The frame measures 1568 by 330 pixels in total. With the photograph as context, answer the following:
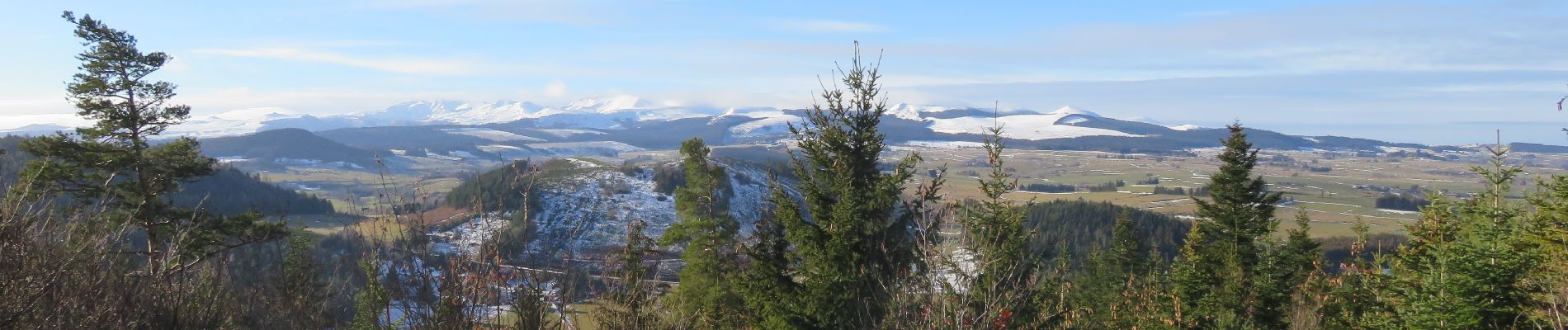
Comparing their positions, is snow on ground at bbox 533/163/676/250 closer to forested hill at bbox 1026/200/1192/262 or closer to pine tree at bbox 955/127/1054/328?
forested hill at bbox 1026/200/1192/262

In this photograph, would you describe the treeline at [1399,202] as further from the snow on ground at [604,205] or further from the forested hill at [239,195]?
the forested hill at [239,195]

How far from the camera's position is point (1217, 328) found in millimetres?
14203

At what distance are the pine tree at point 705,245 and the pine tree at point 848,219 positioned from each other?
11.6 feet

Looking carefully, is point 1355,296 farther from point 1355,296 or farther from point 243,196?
point 243,196

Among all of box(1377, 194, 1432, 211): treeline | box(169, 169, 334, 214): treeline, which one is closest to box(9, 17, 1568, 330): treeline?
box(169, 169, 334, 214): treeline

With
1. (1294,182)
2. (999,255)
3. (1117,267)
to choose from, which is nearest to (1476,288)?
(999,255)

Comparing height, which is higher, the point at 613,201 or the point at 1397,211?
the point at 613,201

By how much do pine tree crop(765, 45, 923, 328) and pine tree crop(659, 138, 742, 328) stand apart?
354 cm

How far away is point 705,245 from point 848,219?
20.9 ft

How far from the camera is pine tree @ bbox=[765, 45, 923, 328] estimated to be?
524 inches

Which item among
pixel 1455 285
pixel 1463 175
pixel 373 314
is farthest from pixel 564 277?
pixel 1463 175

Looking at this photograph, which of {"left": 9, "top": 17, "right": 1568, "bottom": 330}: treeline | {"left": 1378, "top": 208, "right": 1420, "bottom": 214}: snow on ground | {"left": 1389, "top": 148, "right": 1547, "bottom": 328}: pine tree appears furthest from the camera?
{"left": 1378, "top": 208, "right": 1420, "bottom": 214}: snow on ground

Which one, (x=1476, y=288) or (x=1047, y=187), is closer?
(x=1476, y=288)

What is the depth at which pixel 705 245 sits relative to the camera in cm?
1884
